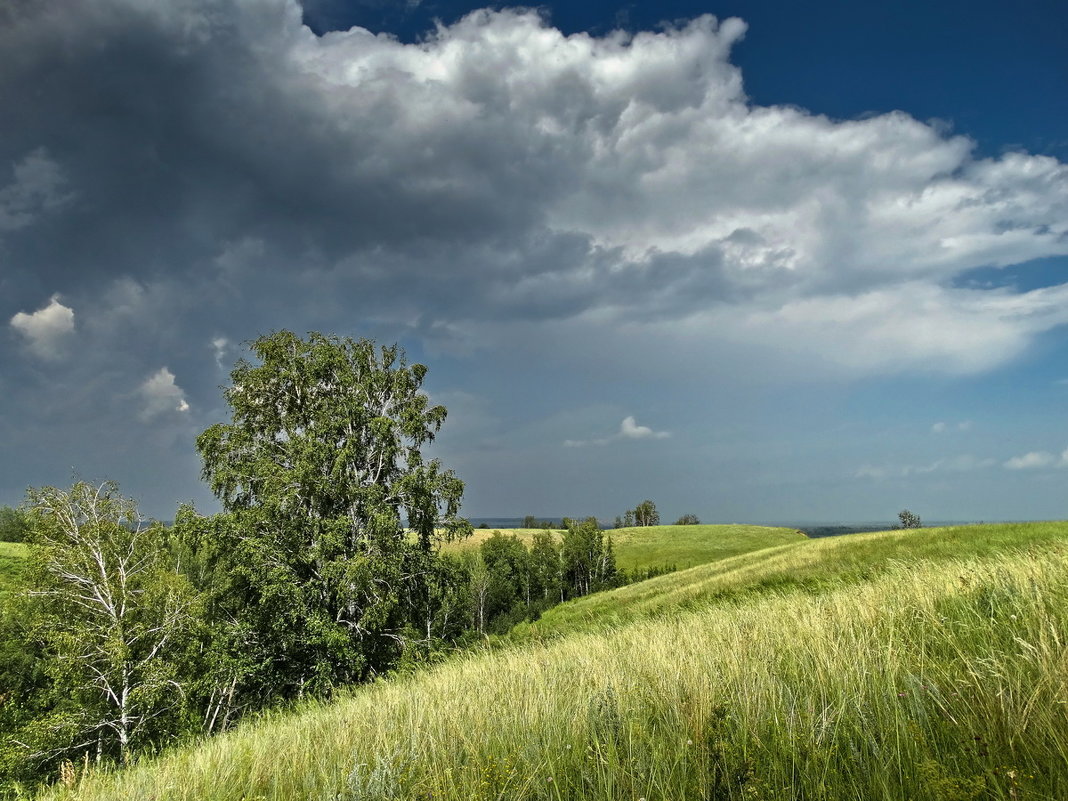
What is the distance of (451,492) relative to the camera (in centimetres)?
2441

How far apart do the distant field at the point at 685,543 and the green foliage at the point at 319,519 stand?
229 feet

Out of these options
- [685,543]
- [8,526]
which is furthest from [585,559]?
[8,526]

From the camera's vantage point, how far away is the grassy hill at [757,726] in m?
2.48

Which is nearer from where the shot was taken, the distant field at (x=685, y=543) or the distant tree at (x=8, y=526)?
the distant tree at (x=8, y=526)

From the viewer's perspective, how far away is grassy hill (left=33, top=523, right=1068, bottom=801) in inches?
97.7

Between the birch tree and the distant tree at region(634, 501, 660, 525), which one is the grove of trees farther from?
the distant tree at region(634, 501, 660, 525)

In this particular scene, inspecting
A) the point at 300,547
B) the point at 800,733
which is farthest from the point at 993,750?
the point at 300,547

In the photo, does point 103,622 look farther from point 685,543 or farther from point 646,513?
point 646,513

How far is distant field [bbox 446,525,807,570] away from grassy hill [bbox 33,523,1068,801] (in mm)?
89477

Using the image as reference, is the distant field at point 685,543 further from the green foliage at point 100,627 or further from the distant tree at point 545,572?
the green foliage at point 100,627

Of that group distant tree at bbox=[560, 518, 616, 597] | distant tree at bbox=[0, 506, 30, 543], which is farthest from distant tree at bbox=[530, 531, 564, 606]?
distant tree at bbox=[0, 506, 30, 543]

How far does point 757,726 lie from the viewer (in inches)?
123

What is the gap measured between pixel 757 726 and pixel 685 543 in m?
111

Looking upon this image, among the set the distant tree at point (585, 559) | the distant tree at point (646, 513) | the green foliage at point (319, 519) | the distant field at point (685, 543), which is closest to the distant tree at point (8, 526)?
the green foliage at point (319, 519)
